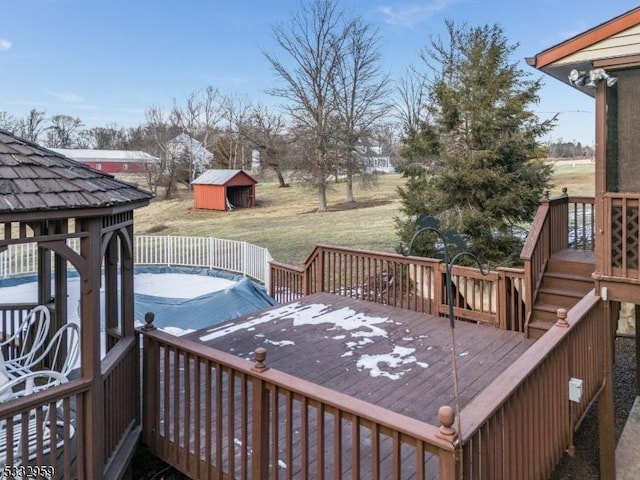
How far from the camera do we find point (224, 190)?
95.6ft

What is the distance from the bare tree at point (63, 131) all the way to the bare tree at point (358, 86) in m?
35.8

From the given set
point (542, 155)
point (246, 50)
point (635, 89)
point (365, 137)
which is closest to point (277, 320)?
point (635, 89)

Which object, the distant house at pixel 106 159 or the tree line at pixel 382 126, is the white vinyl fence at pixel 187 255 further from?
the distant house at pixel 106 159

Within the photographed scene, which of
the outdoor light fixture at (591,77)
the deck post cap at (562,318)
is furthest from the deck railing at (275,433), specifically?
the outdoor light fixture at (591,77)

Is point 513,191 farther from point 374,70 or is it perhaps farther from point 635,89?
point 374,70

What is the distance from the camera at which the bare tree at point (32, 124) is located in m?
42.3

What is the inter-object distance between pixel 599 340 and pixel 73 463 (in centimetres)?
472

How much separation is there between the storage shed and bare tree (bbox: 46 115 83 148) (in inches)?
1144

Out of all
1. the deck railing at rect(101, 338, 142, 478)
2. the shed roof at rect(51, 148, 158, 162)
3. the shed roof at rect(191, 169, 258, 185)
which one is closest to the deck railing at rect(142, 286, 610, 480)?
the deck railing at rect(101, 338, 142, 478)

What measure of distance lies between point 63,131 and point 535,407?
58578 millimetres

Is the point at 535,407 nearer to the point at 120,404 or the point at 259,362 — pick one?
the point at 259,362

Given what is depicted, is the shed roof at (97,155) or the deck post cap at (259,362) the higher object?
the shed roof at (97,155)

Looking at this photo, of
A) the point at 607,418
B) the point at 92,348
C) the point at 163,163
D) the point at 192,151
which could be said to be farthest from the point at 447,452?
the point at 192,151

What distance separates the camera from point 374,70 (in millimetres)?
29656
